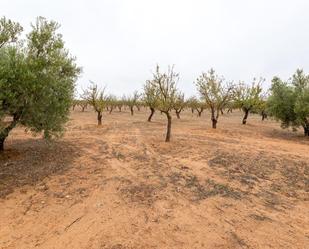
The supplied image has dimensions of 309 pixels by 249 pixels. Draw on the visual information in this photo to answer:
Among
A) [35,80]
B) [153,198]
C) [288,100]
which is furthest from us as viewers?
[288,100]

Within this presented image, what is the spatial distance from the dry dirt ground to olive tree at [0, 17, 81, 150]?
92.1 inches

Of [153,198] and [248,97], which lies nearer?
[153,198]

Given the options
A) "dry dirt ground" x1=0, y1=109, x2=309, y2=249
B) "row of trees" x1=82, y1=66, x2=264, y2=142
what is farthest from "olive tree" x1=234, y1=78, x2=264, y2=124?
"dry dirt ground" x1=0, y1=109, x2=309, y2=249

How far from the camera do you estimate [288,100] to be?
32500mm

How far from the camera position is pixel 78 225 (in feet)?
35.1

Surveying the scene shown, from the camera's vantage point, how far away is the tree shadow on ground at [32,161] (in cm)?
1463

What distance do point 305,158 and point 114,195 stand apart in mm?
12220

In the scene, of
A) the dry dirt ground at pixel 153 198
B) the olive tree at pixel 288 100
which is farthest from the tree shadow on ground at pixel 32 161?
the olive tree at pixel 288 100

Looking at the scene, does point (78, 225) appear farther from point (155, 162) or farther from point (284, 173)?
point (284, 173)

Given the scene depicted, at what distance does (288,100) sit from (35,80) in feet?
83.1

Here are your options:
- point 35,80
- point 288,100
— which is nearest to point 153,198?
point 35,80

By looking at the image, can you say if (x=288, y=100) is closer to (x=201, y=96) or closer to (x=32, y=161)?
(x=201, y=96)

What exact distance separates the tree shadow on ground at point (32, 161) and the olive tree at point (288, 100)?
2094cm

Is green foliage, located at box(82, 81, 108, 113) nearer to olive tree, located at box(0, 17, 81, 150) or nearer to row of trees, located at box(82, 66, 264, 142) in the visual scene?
row of trees, located at box(82, 66, 264, 142)
